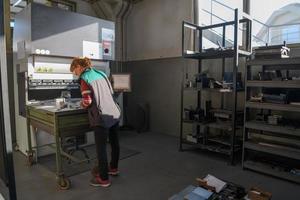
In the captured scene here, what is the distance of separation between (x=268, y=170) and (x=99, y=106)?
2235 millimetres

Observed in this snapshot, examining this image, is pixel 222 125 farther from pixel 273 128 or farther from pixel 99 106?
pixel 99 106

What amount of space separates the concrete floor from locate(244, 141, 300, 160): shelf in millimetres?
330

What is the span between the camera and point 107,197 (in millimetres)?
2424

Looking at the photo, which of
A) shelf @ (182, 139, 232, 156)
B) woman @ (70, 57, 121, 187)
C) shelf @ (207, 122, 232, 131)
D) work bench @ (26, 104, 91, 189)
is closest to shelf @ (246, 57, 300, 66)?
shelf @ (207, 122, 232, 131)

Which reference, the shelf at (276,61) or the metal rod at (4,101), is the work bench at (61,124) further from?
the shelf at (276,61)

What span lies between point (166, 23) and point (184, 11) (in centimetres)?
49

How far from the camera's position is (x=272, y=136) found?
2998mm

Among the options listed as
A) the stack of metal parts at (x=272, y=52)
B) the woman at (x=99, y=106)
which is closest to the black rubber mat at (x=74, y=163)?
the woman at (x=99, y=106)

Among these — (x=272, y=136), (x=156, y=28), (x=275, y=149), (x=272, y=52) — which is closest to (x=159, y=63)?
(x=156, y=28)

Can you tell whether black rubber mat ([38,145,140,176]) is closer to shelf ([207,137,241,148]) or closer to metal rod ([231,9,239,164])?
shelf ([207,137,241,148])

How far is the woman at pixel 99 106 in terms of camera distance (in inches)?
97.7

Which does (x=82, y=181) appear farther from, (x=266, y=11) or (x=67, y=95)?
(x=266, y=11)

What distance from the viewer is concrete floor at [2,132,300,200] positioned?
2.48 metres

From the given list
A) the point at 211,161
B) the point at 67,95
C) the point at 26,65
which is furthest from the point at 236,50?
the point at 26,65
